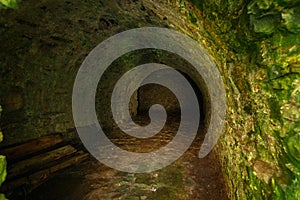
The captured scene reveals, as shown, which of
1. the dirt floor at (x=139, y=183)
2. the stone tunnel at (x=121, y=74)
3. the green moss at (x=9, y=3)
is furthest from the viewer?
the dirt floor at (x=139, y=183)

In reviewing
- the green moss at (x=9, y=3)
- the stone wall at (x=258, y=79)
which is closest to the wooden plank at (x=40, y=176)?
the green moss at (x=9, y=3)

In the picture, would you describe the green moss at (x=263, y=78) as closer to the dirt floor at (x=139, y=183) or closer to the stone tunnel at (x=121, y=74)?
the stone tunnel at (x=121, y=74)

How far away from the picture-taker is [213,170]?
4484 mm

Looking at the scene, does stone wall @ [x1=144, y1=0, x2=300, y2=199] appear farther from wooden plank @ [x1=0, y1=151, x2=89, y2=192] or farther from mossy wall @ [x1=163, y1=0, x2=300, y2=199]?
wooden plank @ [x1=0, y1=151, x2=89, y2=192]

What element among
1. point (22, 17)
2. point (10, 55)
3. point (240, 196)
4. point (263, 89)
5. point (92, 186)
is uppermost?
point (22, 17)

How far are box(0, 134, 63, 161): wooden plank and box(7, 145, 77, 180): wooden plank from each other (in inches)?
6.1

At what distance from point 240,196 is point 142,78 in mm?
6103

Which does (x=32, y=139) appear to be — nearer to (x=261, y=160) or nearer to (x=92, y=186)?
(x=92, y=186)

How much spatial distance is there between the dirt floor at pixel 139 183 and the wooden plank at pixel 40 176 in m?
0.10

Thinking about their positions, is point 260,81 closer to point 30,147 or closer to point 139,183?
point 139,183

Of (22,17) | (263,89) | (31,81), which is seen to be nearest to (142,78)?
(31,81)

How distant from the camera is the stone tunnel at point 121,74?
1670mm

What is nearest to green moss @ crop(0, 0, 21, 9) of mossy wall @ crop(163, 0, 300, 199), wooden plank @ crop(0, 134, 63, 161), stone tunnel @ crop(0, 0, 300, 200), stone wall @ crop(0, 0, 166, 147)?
stone tunnel @ crop(0, 0, 300, 200)

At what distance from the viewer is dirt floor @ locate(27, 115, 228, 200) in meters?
3.67
